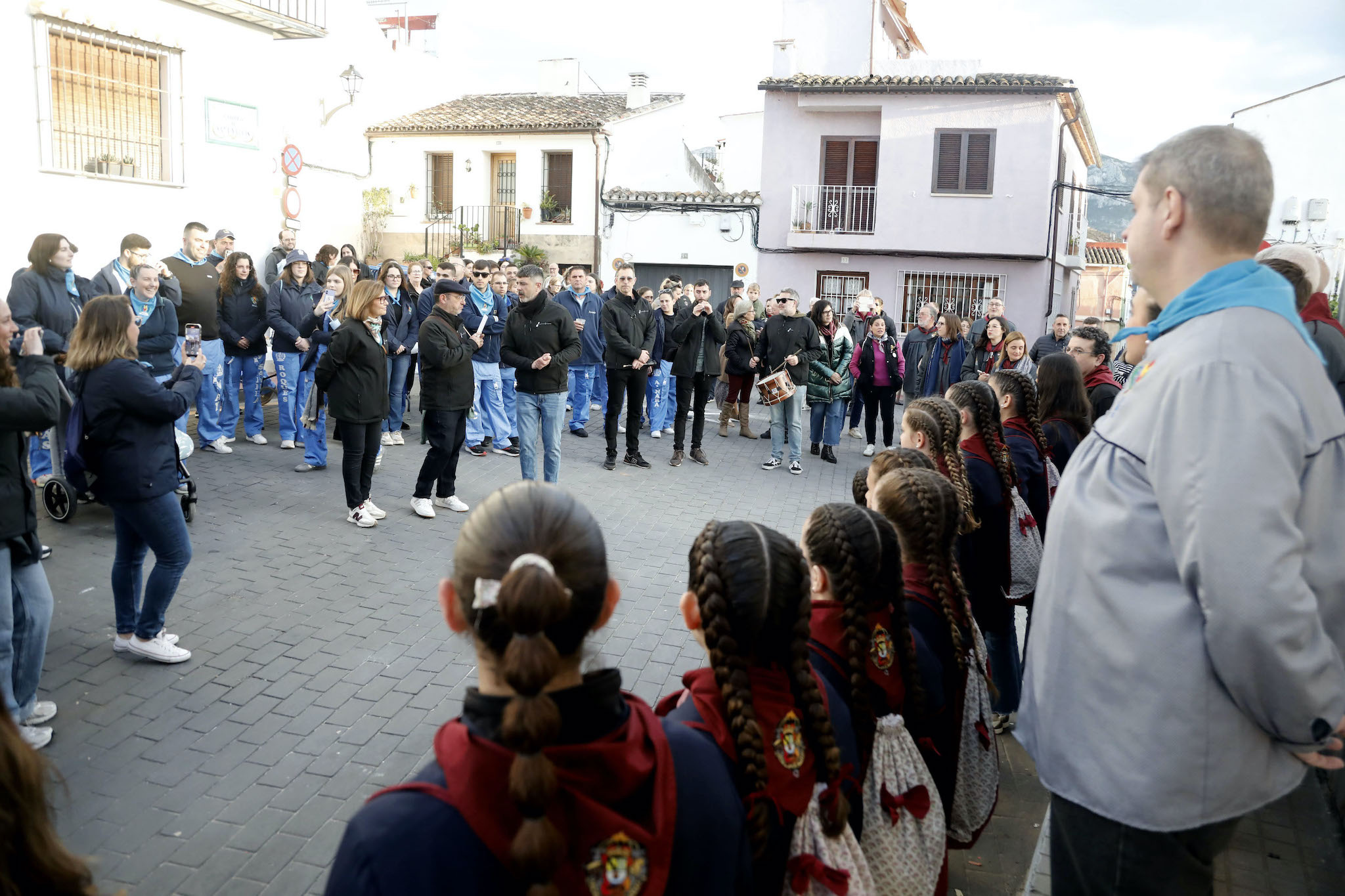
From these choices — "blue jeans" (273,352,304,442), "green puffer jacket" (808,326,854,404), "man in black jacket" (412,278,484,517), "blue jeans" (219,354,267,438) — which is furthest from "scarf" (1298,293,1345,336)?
"blue jeans" (219,354,267,438)

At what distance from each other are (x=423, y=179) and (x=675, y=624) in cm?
2162

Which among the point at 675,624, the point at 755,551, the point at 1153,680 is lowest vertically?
the point at 675,624

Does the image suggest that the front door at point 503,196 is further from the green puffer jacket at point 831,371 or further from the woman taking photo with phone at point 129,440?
the woman taking photo with phone at point 129,440

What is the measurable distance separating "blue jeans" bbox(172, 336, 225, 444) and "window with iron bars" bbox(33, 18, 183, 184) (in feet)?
13.5

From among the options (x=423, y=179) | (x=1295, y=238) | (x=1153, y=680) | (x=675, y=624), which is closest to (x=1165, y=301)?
(x=1153, y=680)

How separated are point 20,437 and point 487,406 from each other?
7.12m

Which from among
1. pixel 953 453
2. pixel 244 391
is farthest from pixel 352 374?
pixel 953 453

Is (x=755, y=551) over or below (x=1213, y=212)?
below

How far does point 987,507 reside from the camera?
423cm

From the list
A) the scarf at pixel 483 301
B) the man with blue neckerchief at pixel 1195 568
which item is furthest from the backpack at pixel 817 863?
the scarf at pixel 483 301

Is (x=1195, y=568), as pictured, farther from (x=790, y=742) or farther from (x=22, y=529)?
(x=22, y=529)

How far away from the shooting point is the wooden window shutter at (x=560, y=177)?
80.7 ft

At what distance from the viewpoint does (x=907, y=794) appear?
255cm

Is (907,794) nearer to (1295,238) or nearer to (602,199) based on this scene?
(1295,238)
